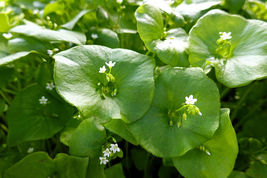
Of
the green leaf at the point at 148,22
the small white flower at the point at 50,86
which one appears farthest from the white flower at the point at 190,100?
the small white flower at the point at 50,86

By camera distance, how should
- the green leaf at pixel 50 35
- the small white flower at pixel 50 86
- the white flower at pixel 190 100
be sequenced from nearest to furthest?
the white flower at pixel 190 100 → the green leaf at pixel 50 35 → the small white flower at pixel 50 86

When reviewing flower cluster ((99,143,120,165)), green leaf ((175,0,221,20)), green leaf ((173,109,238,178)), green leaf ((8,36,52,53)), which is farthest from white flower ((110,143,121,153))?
green leaf ((175,0,221,20))

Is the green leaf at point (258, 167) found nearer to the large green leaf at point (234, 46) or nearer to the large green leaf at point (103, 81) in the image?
the large green leaf at point (234, 46)

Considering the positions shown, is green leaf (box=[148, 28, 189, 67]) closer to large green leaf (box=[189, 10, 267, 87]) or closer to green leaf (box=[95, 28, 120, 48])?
large green leaf (box=[189, 10, 267, 87])

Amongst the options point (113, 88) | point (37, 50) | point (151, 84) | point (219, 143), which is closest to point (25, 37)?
point (37, 50)

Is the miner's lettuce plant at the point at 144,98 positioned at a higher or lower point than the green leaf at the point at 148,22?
lower

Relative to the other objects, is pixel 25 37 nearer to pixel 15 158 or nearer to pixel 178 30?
pixel 15 158
